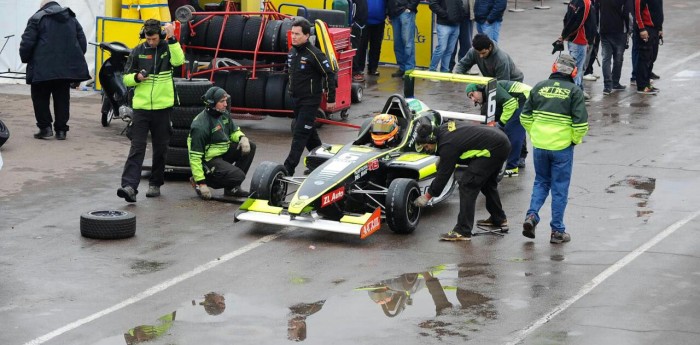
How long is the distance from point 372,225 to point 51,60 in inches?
270

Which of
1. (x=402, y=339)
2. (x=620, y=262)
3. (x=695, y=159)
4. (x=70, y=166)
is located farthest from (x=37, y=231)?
(x=695, y=159)

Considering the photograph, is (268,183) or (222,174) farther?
(222,174)

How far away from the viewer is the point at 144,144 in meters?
14.4

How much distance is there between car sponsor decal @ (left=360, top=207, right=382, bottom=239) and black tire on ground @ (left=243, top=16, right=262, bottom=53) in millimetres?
6559

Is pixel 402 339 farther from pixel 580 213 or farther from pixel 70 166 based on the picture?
pixel 70 166

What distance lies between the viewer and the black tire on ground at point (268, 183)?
13414 mm

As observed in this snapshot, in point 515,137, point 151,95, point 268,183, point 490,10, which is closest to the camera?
point 268,183

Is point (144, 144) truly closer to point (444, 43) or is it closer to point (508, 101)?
point (508, 101)

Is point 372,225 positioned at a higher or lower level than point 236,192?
higher

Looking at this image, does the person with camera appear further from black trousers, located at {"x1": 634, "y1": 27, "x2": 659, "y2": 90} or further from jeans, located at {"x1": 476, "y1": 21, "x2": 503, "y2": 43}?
black trousers, located at {"x1": 634, "y1": 27, "x2": 659, "y2": 90}

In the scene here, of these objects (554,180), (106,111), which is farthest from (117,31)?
(554,180)

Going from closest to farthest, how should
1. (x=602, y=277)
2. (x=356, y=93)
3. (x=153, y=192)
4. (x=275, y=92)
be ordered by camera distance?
(x=602, y=277) < (x=153, y=192) < (x=275, y=92) < (x=356, y=93)

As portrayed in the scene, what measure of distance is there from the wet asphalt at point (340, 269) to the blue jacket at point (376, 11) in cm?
691

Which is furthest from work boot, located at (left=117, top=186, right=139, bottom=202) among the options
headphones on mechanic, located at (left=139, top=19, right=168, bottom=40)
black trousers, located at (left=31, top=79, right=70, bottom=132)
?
black trousers, located at (left=31, top=79, right=70, bottom=132)
